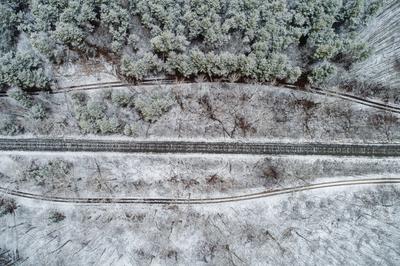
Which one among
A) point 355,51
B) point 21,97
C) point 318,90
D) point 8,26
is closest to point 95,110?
point 21,97

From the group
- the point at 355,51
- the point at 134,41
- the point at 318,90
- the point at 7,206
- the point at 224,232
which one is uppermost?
the point at 134,41

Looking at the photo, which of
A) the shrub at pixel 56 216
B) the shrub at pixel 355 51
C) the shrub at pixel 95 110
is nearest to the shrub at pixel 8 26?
the shrub at pixel 95 110

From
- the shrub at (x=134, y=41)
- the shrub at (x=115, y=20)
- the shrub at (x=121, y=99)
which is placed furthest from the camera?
the shrub at (x=121, y=99)

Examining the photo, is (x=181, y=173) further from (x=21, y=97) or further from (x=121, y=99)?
(x=21, y=97)

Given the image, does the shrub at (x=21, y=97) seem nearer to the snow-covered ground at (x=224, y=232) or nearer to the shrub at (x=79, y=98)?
the shrub at (x=79, y=98)

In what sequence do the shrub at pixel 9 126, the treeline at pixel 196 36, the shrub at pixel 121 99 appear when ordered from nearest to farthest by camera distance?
the treeline at pixel 196 36 → the shrub at pixel 121 99 → the shrub at pixel 9 126
